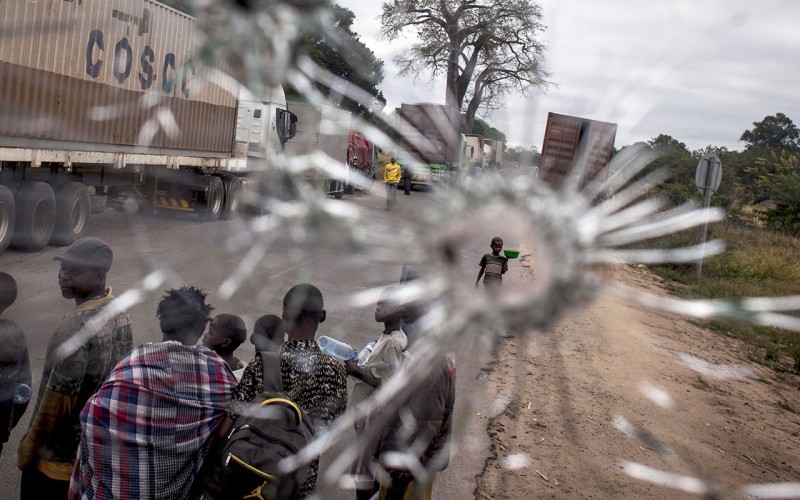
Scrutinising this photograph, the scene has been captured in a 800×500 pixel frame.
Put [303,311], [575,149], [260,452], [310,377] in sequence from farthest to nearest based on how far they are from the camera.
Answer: [303,311] < [310,377] < [260,452] < [575,149]

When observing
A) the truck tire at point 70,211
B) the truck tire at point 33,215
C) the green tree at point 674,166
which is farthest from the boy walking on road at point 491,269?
the truck tire at point 33,215

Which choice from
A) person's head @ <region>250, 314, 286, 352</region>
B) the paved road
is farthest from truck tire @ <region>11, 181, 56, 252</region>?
person's head @ <region>250, 314, 286, 352</region>

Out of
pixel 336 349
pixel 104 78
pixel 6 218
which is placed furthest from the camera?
pixel 6 218

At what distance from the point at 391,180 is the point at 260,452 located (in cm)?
78

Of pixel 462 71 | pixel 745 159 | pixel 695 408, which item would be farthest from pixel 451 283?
pixel 695 408

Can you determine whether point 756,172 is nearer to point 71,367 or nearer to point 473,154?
point 473,154

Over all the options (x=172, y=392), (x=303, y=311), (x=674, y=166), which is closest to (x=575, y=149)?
(x=674, y=166)

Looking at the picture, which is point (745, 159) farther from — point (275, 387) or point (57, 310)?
point (57, 310)

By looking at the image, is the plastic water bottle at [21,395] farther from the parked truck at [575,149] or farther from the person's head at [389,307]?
the parked truck at [575,149]

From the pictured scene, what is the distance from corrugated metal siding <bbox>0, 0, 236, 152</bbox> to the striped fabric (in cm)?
86

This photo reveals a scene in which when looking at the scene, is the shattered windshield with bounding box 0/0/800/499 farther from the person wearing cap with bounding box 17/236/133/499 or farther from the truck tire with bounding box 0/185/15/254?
the truck tire with bounding box 0/185/15/254

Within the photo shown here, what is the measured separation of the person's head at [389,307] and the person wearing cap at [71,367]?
2.63 feet

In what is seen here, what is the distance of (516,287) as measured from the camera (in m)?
1.75

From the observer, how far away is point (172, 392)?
191 centimetres
